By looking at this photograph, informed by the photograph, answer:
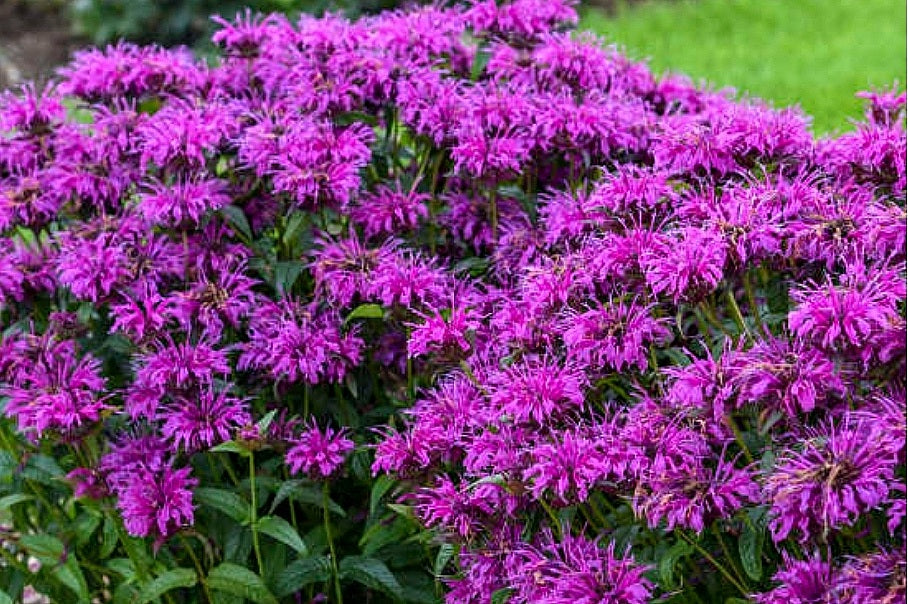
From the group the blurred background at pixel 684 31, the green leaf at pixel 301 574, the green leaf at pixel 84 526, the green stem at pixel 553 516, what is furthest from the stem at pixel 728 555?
the blurred background at pixel 684 31

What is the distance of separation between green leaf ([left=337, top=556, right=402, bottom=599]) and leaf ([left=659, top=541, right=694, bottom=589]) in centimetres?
61

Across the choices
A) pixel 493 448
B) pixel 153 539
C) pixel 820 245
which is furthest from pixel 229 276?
pixel 820 245

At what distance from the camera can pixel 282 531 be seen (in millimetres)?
2412

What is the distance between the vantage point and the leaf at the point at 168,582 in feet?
8.07

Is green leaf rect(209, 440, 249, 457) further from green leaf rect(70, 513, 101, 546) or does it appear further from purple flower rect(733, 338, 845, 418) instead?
purple flower rect(733, 338, 845, 418)

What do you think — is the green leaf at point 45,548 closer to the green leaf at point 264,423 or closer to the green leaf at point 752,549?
the green leaf at point 264,423

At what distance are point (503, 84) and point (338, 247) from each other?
59 cm

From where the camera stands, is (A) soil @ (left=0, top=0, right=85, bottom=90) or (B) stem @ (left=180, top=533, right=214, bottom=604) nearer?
(B) stem @ (left=180, top=533, right=214, bottom=604)

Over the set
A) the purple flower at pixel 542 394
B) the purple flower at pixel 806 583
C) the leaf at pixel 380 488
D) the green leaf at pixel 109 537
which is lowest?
the green leaf at pixel 109 537

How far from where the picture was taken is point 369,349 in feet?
8.37

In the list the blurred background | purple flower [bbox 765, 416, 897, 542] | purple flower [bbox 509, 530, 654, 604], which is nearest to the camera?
purple flower [bbox 765, 416, 897, 542]

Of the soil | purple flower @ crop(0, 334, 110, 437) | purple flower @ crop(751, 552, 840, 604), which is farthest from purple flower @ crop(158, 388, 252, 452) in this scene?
the soil

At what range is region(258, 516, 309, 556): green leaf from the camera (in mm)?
2381

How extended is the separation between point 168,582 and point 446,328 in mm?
714
